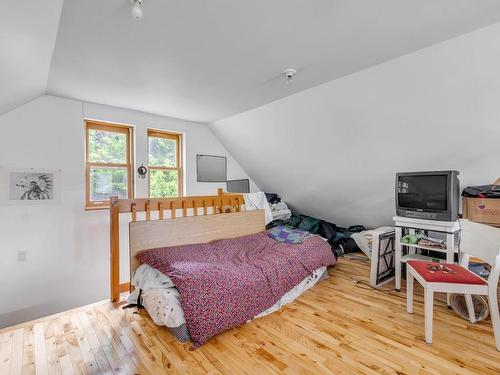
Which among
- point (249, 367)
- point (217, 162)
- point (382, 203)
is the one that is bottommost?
point (249, 367)

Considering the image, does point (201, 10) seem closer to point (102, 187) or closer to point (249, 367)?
point (249, 367)

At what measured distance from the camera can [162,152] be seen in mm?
4055

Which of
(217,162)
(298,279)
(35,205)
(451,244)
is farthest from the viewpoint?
(217,162)

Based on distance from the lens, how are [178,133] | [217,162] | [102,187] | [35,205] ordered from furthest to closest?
[217,162]
[178,133]
[102,187]
[35,205]

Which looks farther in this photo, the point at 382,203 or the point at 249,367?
the point at 382,203

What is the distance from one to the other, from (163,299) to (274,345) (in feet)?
2.92

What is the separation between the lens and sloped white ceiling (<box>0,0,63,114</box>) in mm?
1252

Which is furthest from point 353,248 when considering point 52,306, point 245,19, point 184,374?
point 52,306

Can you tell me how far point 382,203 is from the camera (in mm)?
3736

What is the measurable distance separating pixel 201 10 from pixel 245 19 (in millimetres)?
284

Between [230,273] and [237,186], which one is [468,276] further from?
[237,186]

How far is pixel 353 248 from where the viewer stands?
4.26 m

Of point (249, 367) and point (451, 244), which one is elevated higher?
point (451, 244)

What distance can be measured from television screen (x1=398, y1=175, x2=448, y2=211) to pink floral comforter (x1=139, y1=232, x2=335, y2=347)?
1.08 metres
